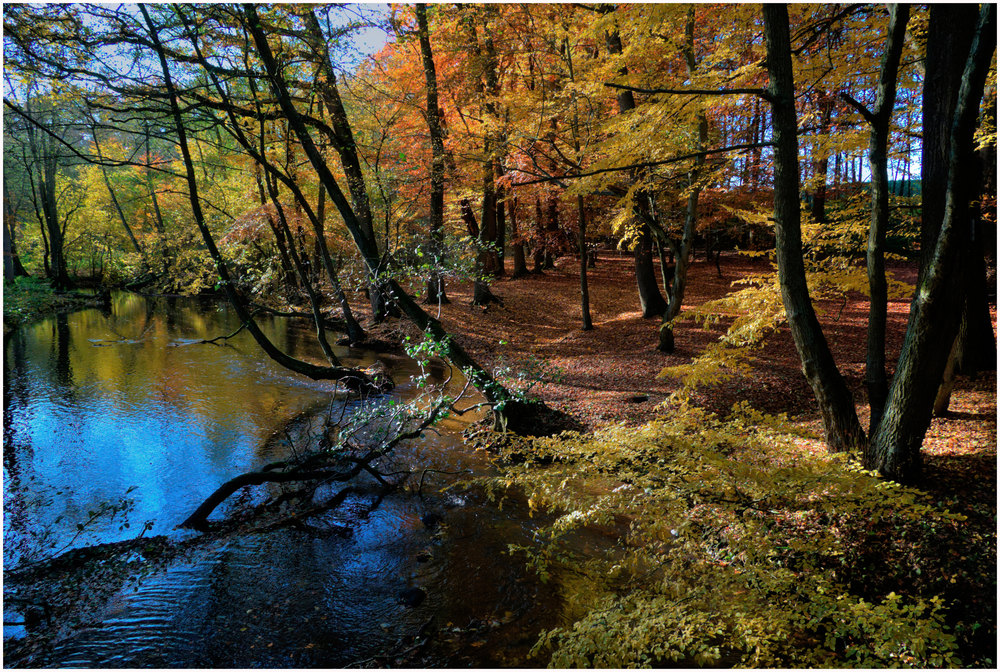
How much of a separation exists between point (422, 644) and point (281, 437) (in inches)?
205

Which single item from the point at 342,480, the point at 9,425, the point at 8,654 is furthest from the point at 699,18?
the point at 9,425

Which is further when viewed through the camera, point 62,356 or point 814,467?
point 62,356

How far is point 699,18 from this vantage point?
357 inches

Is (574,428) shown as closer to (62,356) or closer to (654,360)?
(654,360)

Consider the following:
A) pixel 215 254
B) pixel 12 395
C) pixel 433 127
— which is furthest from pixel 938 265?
pixel 12 395

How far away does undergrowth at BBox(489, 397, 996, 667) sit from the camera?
2965 millimetres

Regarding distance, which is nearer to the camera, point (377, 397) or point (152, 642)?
point (152, 642)

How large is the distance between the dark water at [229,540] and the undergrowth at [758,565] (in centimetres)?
92

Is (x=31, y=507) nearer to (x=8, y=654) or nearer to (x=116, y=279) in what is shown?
(x=8, y=654)

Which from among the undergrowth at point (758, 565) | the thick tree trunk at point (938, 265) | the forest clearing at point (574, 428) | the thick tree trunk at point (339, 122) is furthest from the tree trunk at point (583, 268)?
the undergrowth at point (758, 565)

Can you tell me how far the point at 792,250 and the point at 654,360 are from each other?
546 centimetres

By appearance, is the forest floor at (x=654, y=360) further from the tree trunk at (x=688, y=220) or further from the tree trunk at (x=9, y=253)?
the tree trunk at (x=9, y=253)

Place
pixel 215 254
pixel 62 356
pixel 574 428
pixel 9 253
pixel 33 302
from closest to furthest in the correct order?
1. pixel 574 428
2. pixel 215 254
3. pixel 62 356
4. pixel 33 302
5. pixel 9 253

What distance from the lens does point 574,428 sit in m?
7.66
